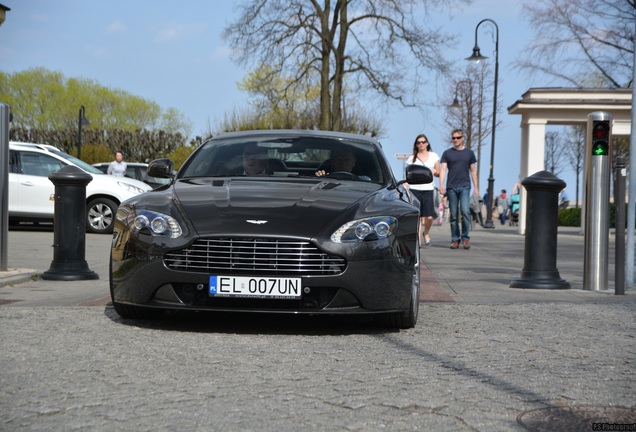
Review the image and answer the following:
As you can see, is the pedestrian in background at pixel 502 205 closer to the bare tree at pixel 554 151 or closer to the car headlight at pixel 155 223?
the bare tree at pixel 554 151

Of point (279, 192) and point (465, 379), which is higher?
point (279, 192)

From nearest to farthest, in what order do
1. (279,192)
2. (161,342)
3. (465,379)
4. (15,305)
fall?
(465,379) < (161,342) < (279,192) < (15,305)

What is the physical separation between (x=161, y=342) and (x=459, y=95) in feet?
177

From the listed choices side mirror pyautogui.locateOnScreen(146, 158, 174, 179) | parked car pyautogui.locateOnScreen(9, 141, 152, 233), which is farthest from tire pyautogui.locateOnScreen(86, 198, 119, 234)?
side mirror pyautogui.locateOnScreen(146, 158, 174, 179)

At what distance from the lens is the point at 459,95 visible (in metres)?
58.7

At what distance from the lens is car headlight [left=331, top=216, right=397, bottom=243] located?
20.5ft

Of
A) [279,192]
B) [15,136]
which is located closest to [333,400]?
[279,192]

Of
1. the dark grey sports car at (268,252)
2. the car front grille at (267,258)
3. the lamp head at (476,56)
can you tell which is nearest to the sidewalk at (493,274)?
the dark grey sports car at (268,252)

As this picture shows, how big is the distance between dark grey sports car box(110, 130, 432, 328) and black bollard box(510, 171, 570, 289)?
3.16 m

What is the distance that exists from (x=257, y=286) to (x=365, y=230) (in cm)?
78

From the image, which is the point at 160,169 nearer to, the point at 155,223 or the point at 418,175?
the point at 155,223

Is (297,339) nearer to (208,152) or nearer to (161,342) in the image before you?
(161,342)

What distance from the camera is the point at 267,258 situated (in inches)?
242

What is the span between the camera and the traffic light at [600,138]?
9.59 meters
